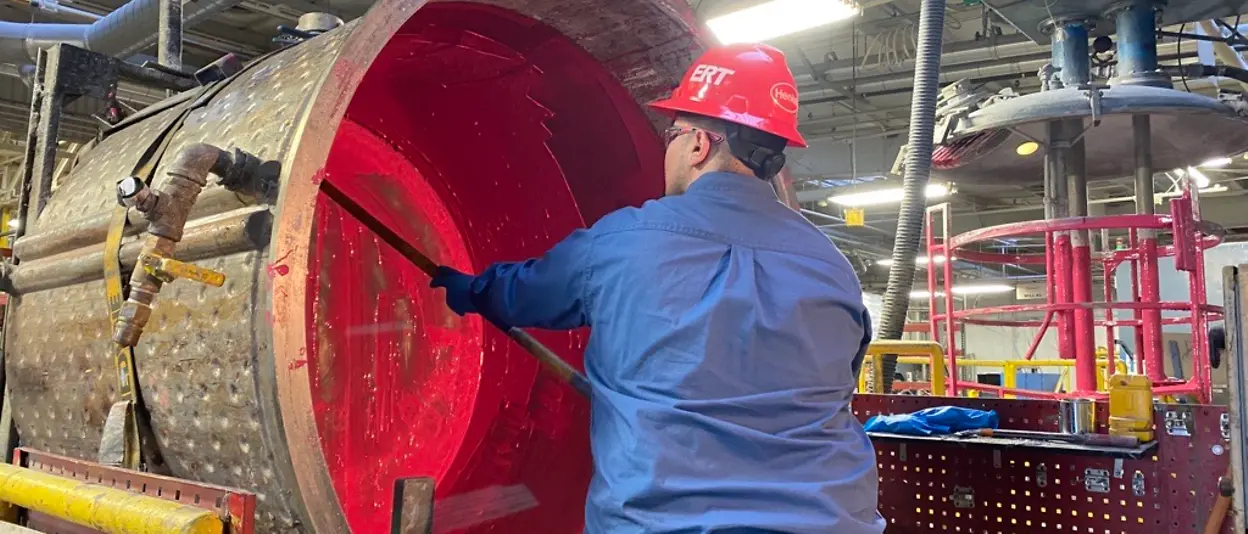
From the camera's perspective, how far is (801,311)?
1.35 m

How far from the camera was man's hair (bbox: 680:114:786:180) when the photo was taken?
1504 millimetres

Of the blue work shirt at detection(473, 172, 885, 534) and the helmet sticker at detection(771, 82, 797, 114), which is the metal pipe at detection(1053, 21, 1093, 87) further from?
the blue work shirt at detection(473, 172, 885, 534)

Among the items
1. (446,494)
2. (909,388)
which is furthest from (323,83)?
(909,388)

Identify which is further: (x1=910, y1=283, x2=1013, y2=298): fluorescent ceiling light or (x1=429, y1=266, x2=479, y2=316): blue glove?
(x1=910, y1=283, x2=1013, y2=298): fluorescent ceiling light

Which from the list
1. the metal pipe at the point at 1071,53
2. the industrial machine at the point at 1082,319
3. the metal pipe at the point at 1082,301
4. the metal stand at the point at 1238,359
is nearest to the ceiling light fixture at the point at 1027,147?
the industrial machine at the point at 1082,319

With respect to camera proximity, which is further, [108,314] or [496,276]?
[496,276]

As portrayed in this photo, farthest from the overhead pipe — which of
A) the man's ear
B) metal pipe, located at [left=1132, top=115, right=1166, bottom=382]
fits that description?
the man's ear

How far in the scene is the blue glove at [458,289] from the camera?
164cm

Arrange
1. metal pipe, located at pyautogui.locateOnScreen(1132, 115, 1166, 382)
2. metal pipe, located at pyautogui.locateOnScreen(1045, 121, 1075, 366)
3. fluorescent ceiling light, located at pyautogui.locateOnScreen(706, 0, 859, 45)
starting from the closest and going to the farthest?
1. fluorescent ceiling light, located at pyautogui.locateOnScreen(706, 0, 859, 45)
2. metal pipe, located at pyautogui.locateOnScreen(1132, 115, 1166, 382)
3. metal pipe, located at pyautogui.locateOnScreen(1045, 121, 1075, 366)

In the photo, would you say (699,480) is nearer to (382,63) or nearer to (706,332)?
(706,332)

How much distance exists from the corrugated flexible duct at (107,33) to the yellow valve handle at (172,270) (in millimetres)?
3098

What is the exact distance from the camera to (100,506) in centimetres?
114

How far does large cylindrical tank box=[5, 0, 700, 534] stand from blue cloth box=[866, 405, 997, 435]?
3.07ft

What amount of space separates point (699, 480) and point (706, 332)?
20 cm
